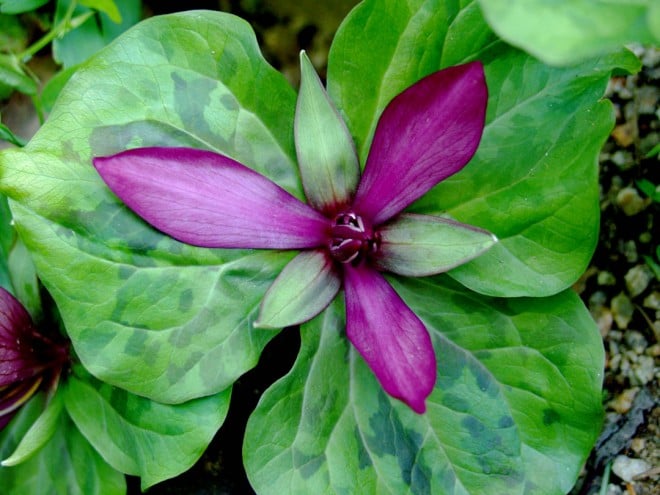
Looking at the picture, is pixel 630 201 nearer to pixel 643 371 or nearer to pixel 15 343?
pixel 643 371

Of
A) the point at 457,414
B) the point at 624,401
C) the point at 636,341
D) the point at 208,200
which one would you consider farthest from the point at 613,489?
the point at 208,200

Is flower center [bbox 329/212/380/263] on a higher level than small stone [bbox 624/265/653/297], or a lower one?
higher

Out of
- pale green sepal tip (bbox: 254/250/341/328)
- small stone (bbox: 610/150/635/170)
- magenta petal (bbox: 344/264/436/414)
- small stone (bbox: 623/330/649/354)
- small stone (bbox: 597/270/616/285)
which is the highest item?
small stone (bbox: 610/150/635/170)

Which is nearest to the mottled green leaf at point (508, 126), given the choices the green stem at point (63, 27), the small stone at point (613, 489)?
the small stone at point (613, 489)

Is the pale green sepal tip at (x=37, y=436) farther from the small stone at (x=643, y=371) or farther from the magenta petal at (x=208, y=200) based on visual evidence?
the small stone at (x=643, y=371)

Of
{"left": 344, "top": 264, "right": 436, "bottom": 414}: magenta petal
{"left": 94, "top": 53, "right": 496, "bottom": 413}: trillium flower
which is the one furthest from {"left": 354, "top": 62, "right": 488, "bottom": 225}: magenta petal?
{"left": 344, "top": 264, "right": 436, "bottom": 414}: magenta petal

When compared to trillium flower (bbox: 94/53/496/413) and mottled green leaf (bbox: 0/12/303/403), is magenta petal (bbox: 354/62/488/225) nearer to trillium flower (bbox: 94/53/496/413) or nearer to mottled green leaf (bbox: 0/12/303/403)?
trillium flower (bbox: 94/53/496/413)

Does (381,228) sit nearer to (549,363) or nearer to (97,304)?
(549,363)
